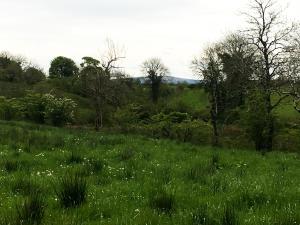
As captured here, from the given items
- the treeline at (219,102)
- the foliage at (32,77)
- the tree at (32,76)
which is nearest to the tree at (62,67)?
the tree at (32,76)

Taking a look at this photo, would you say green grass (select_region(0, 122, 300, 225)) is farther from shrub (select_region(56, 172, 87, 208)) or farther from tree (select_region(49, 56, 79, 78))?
tree (select_region(49, 56, 79, 78))

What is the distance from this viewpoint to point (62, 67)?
105 metres

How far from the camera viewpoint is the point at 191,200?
A: 8602mm

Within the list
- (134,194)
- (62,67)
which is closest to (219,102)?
(134,194)

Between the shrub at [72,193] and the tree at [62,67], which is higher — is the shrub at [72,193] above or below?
below

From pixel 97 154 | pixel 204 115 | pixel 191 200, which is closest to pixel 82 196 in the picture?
pixel 191 200

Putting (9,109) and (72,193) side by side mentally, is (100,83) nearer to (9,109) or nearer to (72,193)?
(9,109)

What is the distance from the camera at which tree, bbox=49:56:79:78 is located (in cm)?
10369

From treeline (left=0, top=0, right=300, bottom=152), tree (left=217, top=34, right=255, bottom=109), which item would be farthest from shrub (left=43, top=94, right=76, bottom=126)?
tree (left=217, top=34, right=255, bottom=109)

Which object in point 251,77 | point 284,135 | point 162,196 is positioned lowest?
point 284,135

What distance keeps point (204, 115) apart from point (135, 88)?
34183mm

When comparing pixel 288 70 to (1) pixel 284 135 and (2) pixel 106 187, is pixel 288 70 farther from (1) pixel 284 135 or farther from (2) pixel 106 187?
(2) pixel 106 187

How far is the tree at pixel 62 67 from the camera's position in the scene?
4082 inches

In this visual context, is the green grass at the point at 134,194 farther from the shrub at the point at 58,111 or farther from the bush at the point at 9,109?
the bush at the point at 9,109
